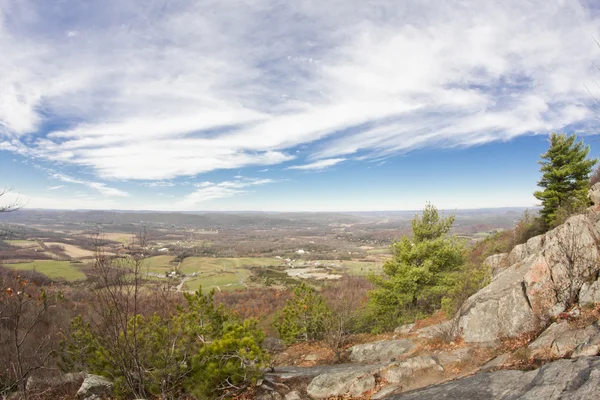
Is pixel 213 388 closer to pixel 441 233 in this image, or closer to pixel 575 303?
pixel 575 303

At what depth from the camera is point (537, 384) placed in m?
5.52

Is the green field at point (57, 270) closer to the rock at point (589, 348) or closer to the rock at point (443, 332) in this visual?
the rock at point (443, 332)

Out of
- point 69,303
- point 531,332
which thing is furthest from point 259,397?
point 69,303

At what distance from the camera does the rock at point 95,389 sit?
30.1 ft

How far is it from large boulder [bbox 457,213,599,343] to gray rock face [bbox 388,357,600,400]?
3.88 m

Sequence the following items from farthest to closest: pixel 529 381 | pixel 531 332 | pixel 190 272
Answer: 1. pixel 190 272
2. pixel 531 332
3. pixel 529 381

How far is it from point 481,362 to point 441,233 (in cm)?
1341

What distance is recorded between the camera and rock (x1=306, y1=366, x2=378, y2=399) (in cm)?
877

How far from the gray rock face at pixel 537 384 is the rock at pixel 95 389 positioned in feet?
31.5

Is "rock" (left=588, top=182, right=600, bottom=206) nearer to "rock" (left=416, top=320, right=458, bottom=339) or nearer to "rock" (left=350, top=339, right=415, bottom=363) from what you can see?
"rock" (left=416, top=320, right=458, bottom=339)

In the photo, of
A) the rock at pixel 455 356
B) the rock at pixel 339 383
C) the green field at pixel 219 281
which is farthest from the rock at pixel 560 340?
the green field at pixel 219 281

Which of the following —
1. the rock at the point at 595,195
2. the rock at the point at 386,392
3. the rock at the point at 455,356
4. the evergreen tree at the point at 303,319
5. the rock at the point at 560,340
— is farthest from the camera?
the evergreen tree at the point at 303,319

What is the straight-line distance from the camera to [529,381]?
5734 millimetres

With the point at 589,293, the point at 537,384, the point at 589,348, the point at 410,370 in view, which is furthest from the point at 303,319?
the point at 589,348
